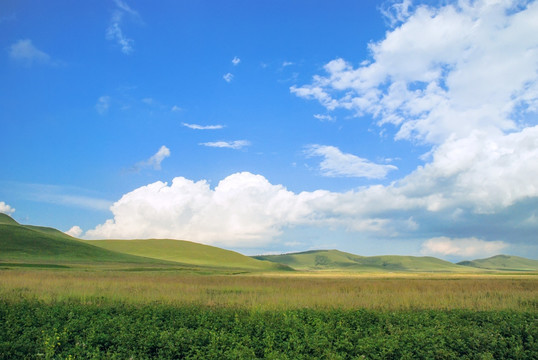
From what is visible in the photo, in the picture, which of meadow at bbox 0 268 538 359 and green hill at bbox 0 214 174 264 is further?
green hill at bbox 0 214 174 264

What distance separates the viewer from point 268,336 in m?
12.1

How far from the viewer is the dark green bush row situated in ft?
37.6

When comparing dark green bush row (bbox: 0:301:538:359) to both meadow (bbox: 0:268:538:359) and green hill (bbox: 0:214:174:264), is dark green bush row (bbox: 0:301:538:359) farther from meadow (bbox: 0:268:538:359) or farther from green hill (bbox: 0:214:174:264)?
green hill (bbox: 0:214:174:264)

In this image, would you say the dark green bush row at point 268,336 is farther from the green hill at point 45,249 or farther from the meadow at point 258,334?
the green hill at point 45,249

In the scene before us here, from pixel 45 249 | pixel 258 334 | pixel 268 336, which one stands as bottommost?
pixel 45 249

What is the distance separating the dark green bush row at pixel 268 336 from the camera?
11.4 metres

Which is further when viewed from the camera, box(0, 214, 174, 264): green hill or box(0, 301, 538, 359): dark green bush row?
box(0, 214, 174, 264): green hill

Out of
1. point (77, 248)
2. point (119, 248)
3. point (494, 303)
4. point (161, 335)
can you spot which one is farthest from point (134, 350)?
point (119, 248)

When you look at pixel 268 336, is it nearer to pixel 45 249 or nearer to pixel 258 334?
pixel 258 334

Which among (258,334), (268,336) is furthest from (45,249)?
(268,336)

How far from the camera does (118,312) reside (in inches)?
672

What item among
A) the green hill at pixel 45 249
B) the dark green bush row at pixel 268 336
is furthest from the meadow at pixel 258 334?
the green hill at pixel 45 249

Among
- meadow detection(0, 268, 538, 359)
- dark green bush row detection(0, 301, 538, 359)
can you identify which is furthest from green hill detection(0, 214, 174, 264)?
dark green bush row detection(0, 301, 538, 359)

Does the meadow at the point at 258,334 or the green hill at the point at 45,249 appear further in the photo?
→ the green hill at the point at 45,249
